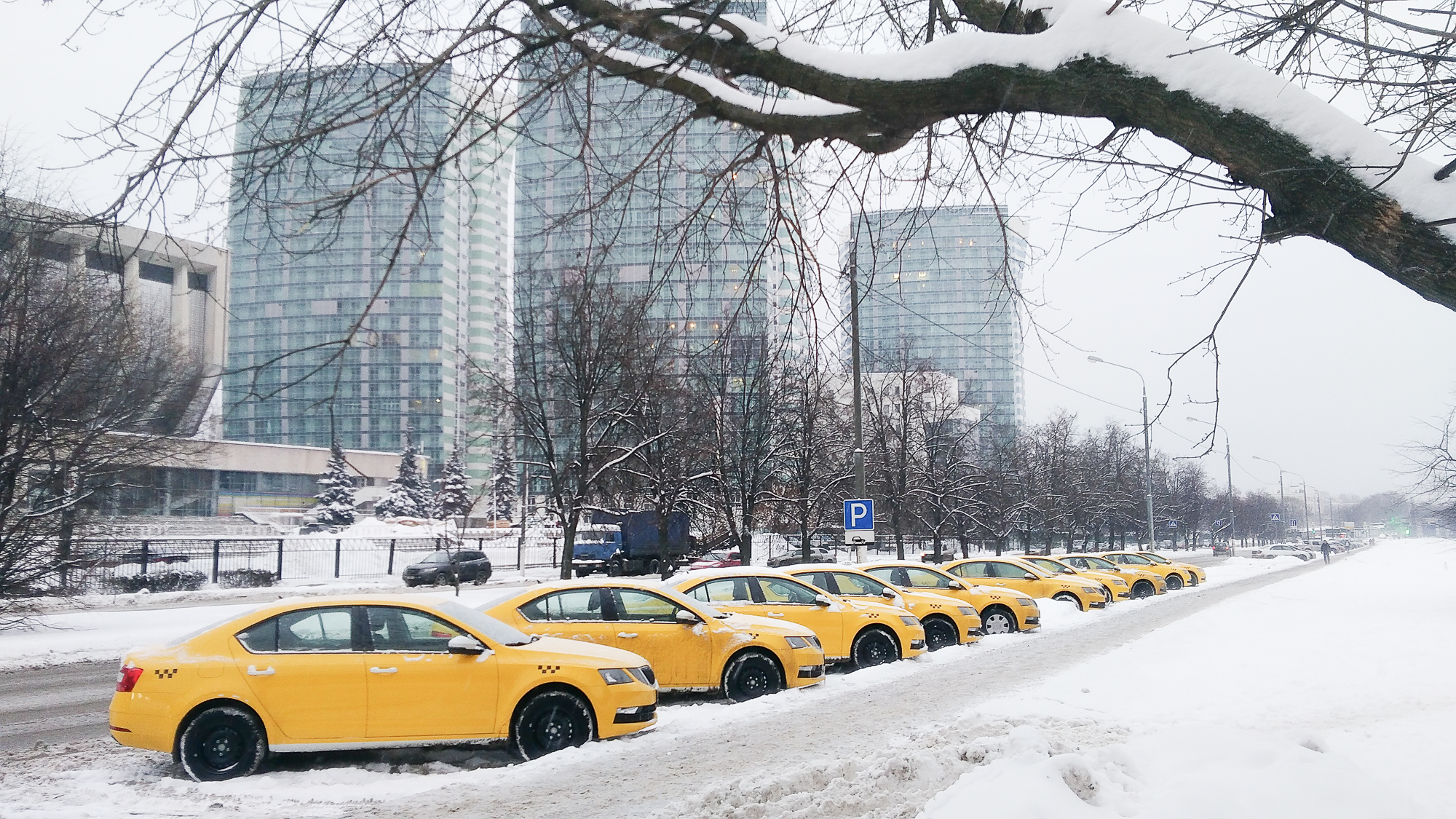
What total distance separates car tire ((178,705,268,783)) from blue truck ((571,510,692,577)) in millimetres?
31855

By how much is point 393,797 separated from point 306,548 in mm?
35115

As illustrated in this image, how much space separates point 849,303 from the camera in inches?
323

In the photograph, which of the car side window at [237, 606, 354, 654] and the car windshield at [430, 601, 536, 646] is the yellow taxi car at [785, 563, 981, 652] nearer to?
the car windshield at [430, 601, 536, 646]

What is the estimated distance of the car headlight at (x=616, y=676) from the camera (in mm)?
8844

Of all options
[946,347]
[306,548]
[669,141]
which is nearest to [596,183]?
[669,141]

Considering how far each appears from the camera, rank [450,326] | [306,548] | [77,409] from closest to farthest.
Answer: [77,409] < [450,326] < [306,548]

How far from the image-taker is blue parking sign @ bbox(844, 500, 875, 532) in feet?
69.2

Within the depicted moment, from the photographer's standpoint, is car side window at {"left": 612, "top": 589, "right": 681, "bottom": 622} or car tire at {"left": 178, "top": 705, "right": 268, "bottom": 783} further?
car side window at {"left": 612, "top": 589, "right": 681, "bottom": 622}

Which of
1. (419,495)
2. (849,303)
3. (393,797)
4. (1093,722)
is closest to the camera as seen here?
(393,797)

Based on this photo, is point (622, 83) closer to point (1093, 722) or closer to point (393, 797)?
point (393, 797)

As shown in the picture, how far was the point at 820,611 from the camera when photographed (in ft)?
47.8

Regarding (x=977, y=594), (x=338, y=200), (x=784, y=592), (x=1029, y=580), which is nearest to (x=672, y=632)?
(x=784, y=592)

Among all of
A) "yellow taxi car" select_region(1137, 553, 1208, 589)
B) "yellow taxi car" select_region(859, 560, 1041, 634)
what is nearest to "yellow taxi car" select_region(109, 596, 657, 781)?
"yellow taxi car" select_region(859, 560, 1041, 634)

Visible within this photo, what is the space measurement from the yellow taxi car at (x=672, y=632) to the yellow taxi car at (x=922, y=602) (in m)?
4.37
